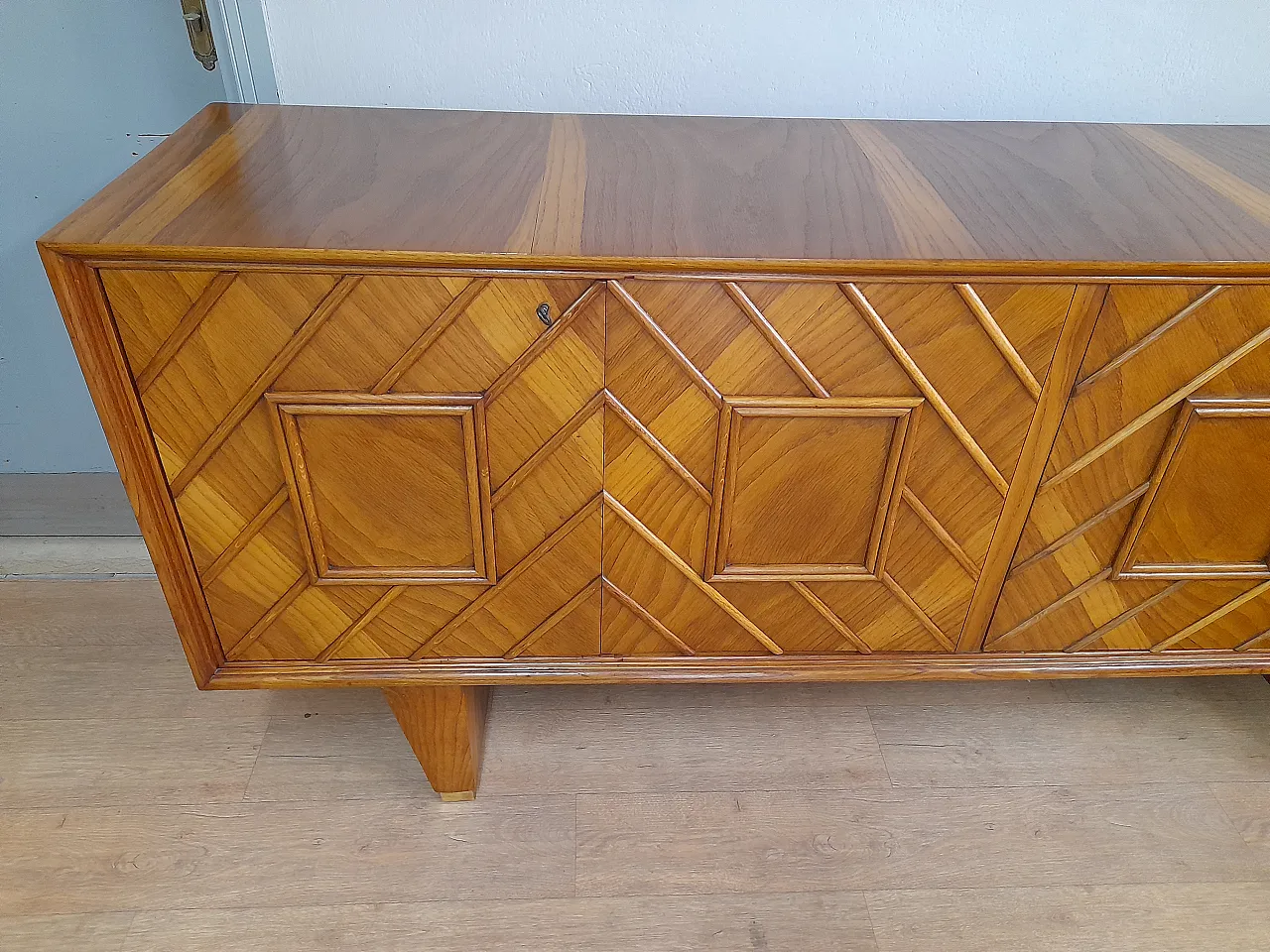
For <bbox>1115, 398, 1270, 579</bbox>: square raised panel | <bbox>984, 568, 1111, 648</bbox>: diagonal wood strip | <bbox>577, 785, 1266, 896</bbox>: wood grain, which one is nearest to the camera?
<bbox>1115, 398, 1270, 579</bbox>: square raised panel

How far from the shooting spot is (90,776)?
3.73ft

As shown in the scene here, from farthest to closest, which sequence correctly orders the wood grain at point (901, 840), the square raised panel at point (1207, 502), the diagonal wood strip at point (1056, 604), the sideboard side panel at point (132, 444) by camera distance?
the wood grain at point (901, 840), the diagonal wood strip at point (1056, 604), the square raised panel at point (1207, 502), the sideboard side panel at point (132, 444)

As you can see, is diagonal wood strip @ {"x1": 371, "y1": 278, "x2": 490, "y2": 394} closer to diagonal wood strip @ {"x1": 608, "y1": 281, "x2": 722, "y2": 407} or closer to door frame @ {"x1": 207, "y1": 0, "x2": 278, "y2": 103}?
diagonal wood strip @ {"x1": 608, "y1": 281, "x2": 722, "y2": 407}

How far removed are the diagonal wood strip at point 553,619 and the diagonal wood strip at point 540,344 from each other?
0.77 ft

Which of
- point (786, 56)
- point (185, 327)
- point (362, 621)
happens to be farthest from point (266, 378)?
point (786, 56)

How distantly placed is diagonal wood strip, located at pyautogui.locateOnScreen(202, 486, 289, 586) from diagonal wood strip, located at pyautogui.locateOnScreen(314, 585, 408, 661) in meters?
0.14

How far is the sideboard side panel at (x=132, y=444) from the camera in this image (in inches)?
28.0

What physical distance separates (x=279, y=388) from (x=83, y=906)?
694mm

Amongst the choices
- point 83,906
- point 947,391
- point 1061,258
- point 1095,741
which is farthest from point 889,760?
point 83,906

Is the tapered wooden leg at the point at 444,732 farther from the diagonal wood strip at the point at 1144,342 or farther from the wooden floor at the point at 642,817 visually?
the diagonal wood strip at the point at 1144,342

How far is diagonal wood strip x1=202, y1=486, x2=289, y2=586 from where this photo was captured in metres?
0.83

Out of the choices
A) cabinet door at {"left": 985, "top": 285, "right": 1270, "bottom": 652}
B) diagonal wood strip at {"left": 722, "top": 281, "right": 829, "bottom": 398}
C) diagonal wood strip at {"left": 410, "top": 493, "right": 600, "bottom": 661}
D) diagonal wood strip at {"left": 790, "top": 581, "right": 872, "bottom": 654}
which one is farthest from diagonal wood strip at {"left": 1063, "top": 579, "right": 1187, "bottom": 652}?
diagonal wood strip at {"left": 410, "top": 493, "right": 600, "bottom": 661}

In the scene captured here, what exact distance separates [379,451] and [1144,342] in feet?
2.31

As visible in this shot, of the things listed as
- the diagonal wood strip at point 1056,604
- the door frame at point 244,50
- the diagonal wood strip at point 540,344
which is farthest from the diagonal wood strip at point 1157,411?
the door frame at point 244,50
